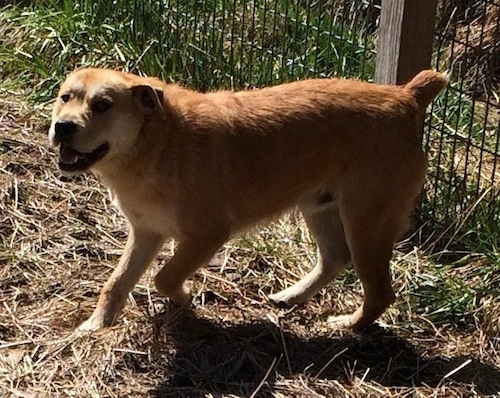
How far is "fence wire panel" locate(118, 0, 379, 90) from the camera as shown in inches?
246

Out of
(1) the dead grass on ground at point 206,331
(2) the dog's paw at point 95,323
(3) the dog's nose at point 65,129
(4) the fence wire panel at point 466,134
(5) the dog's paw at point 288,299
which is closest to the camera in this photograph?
(3) the dog's nose at point 65,129

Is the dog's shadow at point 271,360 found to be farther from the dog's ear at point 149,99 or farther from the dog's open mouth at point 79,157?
the dog's ear at point 149,99

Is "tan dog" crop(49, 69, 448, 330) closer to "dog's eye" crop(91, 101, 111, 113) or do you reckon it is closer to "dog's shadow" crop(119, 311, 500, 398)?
"dog's eye" crop(91, 101, 111, 113)

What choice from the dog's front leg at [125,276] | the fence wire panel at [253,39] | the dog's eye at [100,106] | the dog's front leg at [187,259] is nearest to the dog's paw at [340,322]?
the dog's front leg at [187,259]

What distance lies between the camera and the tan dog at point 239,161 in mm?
4246

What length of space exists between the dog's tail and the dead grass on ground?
2.90 ft

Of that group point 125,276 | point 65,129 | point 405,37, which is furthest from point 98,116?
point 405,37

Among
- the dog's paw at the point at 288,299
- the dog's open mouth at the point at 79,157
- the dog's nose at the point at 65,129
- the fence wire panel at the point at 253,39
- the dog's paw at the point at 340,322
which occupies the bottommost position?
the dog's paw at the point at 340,322

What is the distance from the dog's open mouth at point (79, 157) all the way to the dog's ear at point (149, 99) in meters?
0.22

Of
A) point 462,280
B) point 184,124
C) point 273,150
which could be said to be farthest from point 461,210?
point 184,124

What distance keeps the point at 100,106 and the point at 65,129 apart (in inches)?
7.2

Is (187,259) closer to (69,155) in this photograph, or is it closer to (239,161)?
(239,161)

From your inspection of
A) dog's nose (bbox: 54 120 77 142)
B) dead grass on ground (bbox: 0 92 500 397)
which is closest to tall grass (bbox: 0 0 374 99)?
dead grass on ground (bbox: 0 92 500 397)

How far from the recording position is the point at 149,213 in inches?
171
